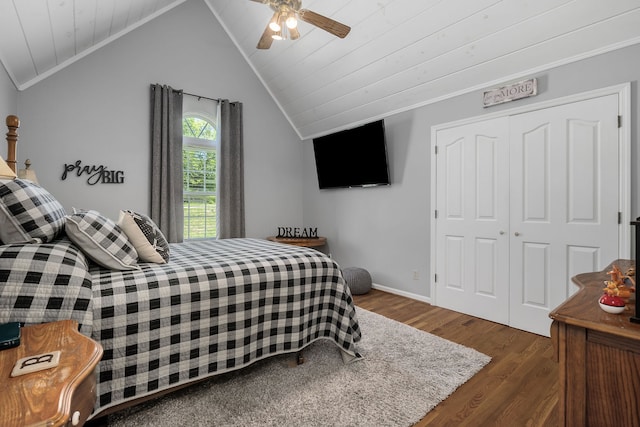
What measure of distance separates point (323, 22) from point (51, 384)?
2487 millimetres

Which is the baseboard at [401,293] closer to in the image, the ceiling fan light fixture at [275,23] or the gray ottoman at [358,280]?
the gray ottoman at [358,280]

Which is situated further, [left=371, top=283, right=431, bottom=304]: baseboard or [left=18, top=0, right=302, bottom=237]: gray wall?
[left=371, top=283, right=431, bottom=304]: baseboard

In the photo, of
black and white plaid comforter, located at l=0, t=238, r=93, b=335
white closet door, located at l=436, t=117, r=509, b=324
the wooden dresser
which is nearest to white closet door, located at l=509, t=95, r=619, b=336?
white closet door, located at l=436, t=117, r=509, b=324

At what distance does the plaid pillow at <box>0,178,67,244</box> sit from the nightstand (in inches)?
23.1

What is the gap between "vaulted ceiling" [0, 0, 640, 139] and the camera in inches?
89.7

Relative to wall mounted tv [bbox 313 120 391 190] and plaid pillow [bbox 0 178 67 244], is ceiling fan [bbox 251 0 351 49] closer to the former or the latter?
wall mounted tv [bbox 313 120 391 190]

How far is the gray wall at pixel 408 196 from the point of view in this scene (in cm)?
235

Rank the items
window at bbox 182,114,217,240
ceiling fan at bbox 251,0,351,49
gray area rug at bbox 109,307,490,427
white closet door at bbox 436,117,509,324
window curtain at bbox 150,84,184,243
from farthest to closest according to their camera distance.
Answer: window at bbox 182,114,217,240 → window curtain at bbox 150,84,184,243 → white closet door at bbox 436,117,509,324 → ceiling fan at bbox 251,0,351,49 → gray area rug at bbox 109,307,490,427

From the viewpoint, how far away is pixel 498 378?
1980 millimetres

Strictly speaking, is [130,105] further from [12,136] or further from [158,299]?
[158,299]

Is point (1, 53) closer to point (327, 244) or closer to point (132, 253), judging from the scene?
point (132, 253)

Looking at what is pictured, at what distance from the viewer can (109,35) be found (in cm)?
344

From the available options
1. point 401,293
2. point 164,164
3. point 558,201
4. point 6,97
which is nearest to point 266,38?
point 164,164

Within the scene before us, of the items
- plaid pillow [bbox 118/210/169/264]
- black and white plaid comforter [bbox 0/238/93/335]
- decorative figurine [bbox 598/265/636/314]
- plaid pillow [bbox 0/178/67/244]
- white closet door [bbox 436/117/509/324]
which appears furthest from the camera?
white closet door [bbox 436/117/509/324]
